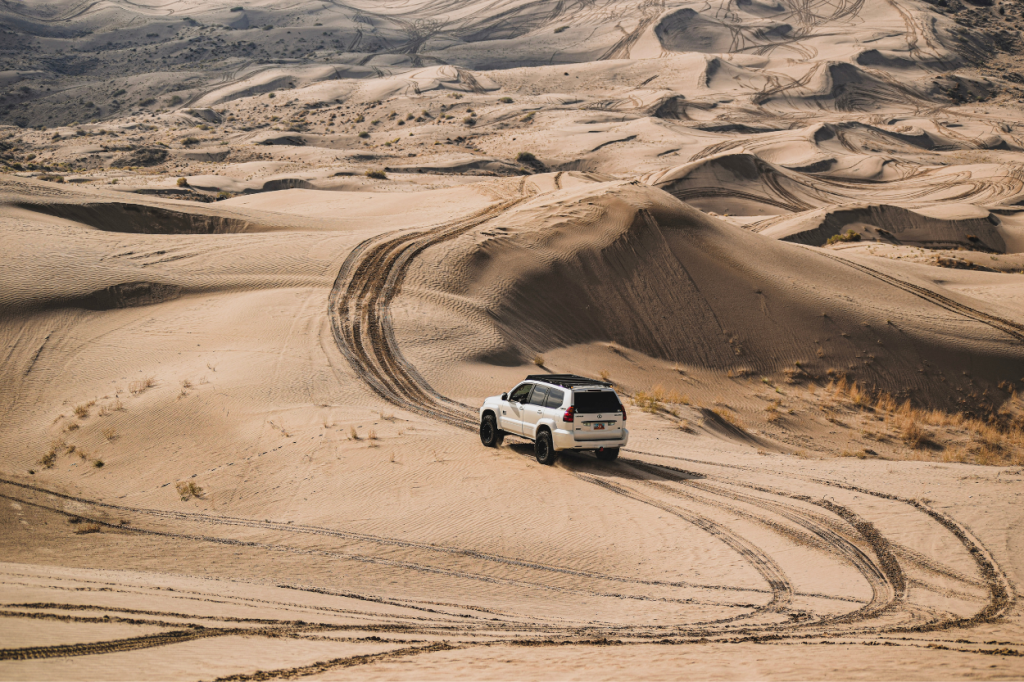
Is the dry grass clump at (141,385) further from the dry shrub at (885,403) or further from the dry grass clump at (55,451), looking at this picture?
the dry shrub at (885,403)

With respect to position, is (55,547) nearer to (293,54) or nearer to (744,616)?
(744,616)

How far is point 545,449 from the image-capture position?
1409 centimetres

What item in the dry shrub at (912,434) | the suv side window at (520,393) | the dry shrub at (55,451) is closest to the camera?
the suv side window at (520,393)

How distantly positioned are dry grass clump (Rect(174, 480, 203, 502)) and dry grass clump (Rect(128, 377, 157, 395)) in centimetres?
502

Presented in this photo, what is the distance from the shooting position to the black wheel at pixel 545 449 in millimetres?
13961

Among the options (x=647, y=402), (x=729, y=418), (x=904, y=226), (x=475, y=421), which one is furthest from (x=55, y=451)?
(x=904, y=226)

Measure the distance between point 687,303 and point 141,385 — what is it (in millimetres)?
17289

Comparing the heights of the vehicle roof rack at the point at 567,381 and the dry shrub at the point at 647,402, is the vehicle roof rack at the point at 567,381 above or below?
above

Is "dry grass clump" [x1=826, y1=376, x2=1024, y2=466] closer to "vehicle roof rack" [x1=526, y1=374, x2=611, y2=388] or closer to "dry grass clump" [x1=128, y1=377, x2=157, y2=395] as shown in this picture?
"vehicle roof rack" [x1=526, y1=374, x2=611, y2=388]

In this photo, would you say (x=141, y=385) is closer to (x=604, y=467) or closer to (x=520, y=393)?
(x=520, y=393)

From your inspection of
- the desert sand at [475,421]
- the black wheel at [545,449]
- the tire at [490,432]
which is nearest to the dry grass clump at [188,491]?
the desert sand at [475,421]

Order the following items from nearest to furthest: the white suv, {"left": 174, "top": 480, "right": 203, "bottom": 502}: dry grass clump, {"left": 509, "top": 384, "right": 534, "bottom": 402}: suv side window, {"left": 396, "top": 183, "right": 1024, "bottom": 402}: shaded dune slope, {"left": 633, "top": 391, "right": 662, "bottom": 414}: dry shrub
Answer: {"left": 174, "top": 480, "right": 203, "bottom": 502}: dry grass clump, the white suv, {"left": 509, "top": 384, "right": 534, "bottom": 402}: suv side window, {"left": 633, "top": 391, "right": 662, "bottom": 414}: dry shrub, {"left": 396, "top": 183, "right": 1024, "bottom": 402}: shaded dune slope

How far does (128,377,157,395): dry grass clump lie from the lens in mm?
17578

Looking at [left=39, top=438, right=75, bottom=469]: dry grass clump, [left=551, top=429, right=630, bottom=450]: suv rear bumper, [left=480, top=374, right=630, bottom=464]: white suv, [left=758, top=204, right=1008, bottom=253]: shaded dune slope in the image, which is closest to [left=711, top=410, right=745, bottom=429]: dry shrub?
[left=480, top=374, right=630, bottom=464]: white suv
